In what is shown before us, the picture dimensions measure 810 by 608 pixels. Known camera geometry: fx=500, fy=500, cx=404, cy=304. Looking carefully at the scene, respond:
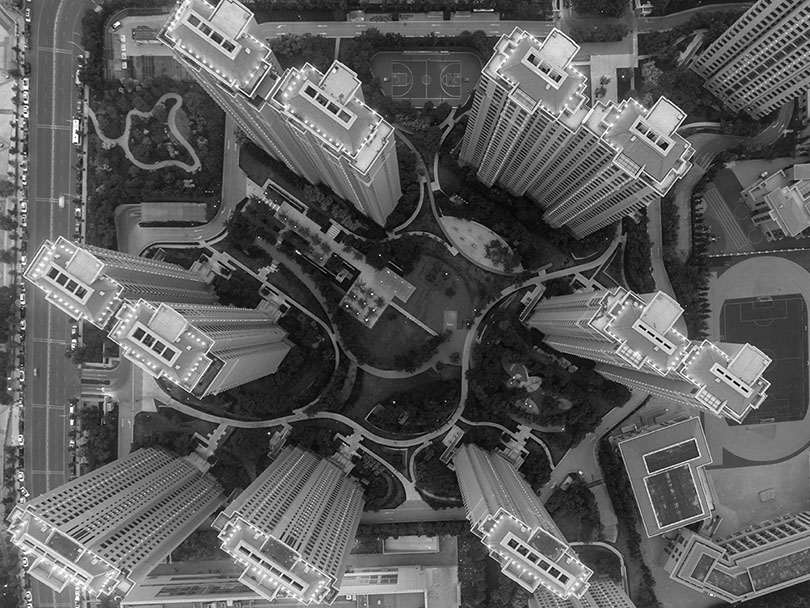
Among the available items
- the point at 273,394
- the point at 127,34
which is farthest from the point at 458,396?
the point at 127,34

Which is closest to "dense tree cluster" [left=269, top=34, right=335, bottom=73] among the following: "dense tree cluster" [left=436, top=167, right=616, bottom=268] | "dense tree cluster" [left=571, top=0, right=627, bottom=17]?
"dense tree cluster" [left=436, top=167, right=616, bottom=268]

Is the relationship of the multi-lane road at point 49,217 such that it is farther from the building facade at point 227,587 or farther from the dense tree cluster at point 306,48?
the dense tree cluster at point 306,48

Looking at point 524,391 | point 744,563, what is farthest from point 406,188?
point 744,563

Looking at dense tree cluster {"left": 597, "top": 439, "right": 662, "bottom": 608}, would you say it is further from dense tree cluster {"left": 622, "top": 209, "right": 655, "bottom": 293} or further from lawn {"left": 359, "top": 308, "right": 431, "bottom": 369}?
lawn {"left": 359, "top": 308, "right": 431, "bottom": 369}

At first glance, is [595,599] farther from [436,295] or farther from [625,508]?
[436,295]

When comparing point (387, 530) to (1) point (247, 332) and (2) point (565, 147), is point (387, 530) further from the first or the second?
(2) point (565, 147)

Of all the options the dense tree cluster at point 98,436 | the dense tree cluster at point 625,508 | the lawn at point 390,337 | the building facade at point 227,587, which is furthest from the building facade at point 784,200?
the dense tree cluster at point 98,436
